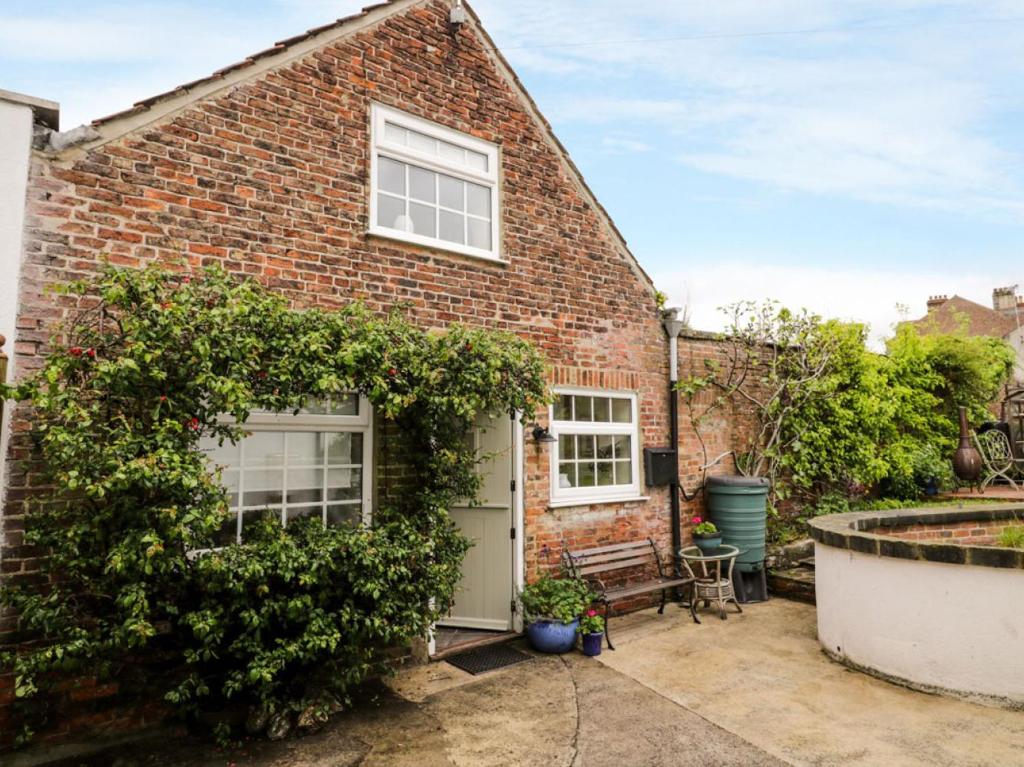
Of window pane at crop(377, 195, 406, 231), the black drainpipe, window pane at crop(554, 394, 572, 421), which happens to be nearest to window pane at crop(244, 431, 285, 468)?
window pane at crop(377, 195, 406, 231)

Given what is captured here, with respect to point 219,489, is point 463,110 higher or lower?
higher

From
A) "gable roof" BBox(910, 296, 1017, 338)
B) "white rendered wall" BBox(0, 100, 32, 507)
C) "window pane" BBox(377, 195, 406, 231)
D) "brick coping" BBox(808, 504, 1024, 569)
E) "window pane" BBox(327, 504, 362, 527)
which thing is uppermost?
"gable roof" BBox(910, 296, 1017, 338)

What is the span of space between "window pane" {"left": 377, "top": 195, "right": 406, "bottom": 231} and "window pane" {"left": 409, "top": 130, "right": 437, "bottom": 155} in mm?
643

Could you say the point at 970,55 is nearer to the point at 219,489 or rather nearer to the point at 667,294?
the point at 667,294

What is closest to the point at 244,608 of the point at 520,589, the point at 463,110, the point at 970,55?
the point at 520,589

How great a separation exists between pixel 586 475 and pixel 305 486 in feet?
10.8

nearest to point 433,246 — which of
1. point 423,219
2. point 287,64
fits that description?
point 423,219

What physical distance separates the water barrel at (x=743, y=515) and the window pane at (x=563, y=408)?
7.99 feet

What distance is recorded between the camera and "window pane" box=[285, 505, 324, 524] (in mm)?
5180

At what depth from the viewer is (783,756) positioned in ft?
12.8

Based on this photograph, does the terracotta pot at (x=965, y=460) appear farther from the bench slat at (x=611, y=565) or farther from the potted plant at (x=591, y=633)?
the potted plant at (x=591, y=633)

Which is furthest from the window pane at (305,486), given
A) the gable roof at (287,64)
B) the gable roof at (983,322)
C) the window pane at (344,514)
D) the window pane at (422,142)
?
the gable roof at (983,322)

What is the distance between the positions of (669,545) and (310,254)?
220 inches

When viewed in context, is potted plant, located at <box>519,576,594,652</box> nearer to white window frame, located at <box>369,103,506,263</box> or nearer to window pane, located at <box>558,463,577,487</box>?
window pane, located at <box>558,463,577,487</box>
